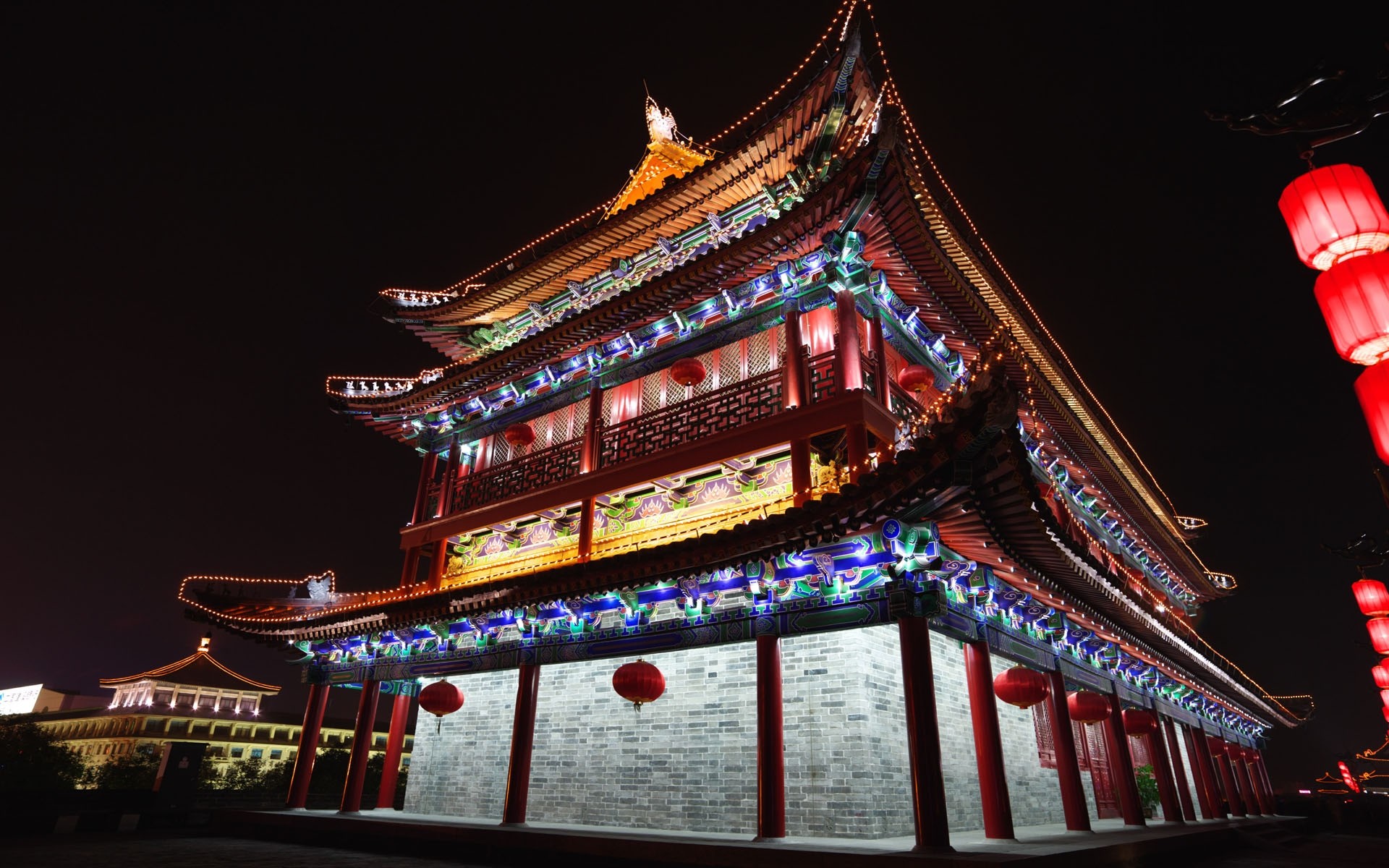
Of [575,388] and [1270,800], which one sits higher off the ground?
[575,388]

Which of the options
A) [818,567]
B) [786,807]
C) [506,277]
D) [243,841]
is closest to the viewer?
[818,567]

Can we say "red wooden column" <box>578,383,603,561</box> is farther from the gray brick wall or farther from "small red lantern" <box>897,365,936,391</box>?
"small red lantern" <box>897,365,936,391</box>

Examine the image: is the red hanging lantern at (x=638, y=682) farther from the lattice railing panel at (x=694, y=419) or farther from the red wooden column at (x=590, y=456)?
the lattice railing panel at (x=694, y=419)

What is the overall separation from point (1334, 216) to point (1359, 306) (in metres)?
1.10

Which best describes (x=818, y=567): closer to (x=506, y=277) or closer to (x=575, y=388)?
(x=575, y=388)

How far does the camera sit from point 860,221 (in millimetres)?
10969

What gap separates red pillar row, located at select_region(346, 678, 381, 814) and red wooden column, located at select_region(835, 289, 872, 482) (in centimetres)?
982

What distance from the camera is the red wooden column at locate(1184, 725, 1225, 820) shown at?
18.5m

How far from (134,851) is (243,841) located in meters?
1.93

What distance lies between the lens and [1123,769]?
12.8m

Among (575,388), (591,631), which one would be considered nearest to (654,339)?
(575,388)

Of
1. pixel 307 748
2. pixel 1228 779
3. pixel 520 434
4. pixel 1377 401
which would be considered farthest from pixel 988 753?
pixel 1228 779

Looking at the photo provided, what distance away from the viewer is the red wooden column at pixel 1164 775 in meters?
14.2

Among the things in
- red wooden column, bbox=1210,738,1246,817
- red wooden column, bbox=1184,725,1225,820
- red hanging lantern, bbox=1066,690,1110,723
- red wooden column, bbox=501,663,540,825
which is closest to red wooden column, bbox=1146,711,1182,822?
red hanging lantern, bbox=1066,690,1110,723
